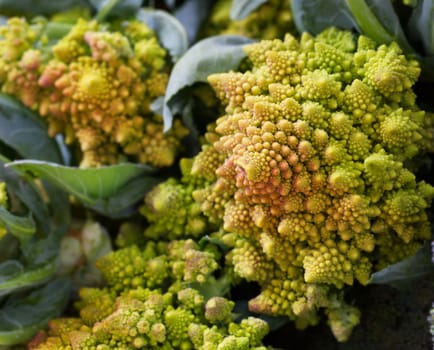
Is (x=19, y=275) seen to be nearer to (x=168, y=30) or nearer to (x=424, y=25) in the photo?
(x=168, y=30)

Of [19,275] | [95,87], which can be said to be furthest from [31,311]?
[95,87]

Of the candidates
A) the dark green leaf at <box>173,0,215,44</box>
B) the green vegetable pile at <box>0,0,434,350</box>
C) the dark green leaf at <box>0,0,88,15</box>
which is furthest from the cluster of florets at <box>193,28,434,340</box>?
the dark green leaf at <box>0,0,88,15</box>

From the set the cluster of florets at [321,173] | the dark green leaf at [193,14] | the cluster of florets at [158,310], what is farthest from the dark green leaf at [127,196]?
the dark green leaf at [193,14]

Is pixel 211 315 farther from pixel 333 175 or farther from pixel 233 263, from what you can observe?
pixel 333 175

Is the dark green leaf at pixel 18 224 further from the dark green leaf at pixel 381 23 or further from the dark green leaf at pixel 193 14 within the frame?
the dark green leaf at pixel 381 23

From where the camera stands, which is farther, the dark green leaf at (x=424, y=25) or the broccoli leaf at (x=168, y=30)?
the broccoli leaf at (x=168, y=30)

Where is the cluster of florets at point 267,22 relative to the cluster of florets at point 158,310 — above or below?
above
